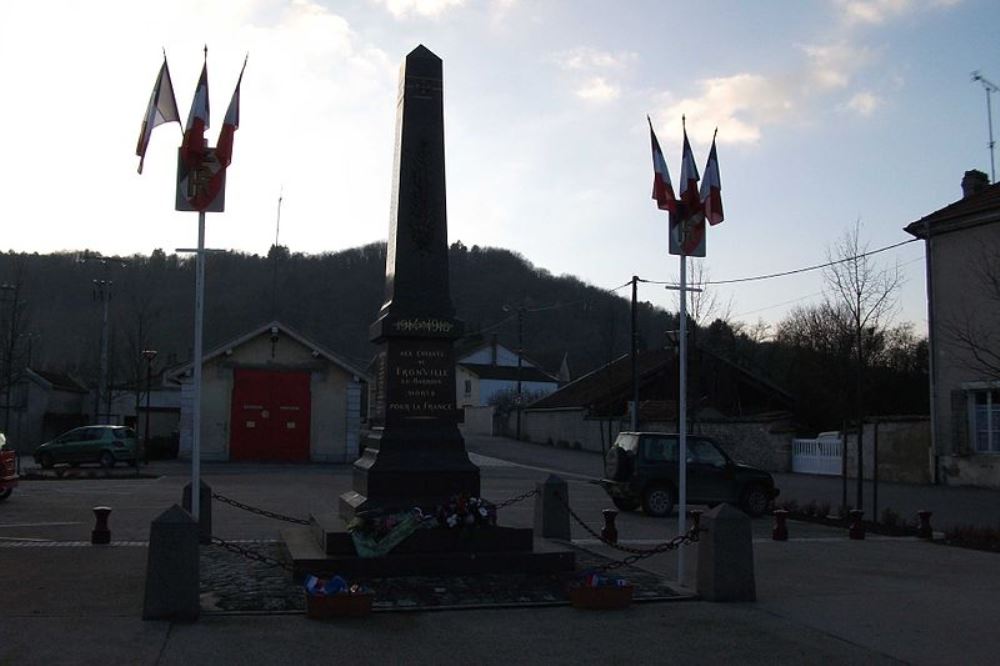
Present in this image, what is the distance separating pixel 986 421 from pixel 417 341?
70.4ft

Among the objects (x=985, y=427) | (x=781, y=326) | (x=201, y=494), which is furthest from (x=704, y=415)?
(x=201, y=494)

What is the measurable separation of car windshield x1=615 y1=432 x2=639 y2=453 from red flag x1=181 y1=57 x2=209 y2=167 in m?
11.9

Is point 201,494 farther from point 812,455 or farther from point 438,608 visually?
point 812,455

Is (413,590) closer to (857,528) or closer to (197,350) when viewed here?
(197,350)

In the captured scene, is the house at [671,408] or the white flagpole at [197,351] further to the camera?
the house at [671,408]

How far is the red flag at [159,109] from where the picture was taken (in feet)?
38.7

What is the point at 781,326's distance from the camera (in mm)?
65688

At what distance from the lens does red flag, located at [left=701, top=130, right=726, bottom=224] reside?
37.3 ft

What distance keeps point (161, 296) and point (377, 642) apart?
67704mm

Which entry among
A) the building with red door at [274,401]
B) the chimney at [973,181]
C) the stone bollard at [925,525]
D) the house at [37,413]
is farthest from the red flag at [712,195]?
the house at [37,413]

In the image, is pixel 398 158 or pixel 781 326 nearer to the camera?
pixel 398 158

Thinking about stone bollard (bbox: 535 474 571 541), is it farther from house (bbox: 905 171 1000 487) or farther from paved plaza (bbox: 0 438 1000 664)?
house (bbox: 905 171 1000 487)

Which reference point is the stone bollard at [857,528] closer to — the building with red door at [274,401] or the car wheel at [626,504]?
the car wheel at [626,504]

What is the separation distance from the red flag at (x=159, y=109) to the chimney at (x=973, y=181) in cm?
2679
